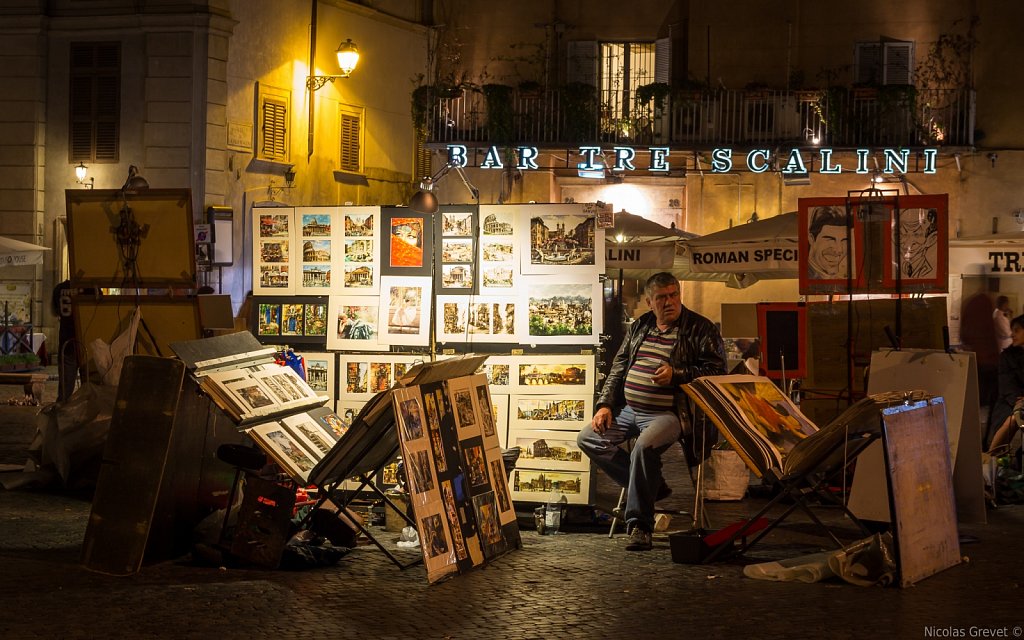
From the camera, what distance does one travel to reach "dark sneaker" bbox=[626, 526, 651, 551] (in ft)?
26.9

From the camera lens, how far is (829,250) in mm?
9836

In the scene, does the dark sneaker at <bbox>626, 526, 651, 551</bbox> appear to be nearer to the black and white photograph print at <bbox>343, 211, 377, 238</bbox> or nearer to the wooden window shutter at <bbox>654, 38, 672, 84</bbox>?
the black and white photograph print at <bbox>343, 211, 377, 238</bbox>

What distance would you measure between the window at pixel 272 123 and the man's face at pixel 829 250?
517 inches

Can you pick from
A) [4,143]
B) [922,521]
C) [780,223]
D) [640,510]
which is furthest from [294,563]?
[4,143]

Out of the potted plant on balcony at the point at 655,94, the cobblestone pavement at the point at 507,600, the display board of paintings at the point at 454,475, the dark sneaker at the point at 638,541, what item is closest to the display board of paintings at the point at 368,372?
the display board of paintings at the point at 454,475

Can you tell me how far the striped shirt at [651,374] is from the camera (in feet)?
28.6

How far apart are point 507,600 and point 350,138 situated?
57.4 ft

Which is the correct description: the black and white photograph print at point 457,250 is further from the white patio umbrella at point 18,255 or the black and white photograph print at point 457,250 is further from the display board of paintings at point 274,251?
the white patio umbrella at point 18,255

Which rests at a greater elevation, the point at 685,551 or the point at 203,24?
the point at 203,24

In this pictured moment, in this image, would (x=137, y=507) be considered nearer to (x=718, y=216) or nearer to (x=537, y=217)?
(x=537, y=217)

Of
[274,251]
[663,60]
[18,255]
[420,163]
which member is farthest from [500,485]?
[420,163]

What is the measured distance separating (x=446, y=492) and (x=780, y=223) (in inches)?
298

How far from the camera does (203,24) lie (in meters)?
20.0

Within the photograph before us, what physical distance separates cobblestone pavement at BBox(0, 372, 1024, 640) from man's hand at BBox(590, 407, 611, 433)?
2.68 ft
